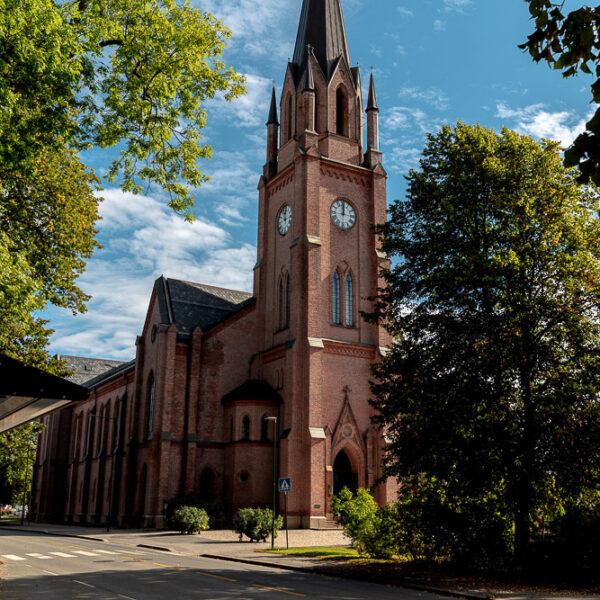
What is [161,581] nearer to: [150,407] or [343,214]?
[150,407]

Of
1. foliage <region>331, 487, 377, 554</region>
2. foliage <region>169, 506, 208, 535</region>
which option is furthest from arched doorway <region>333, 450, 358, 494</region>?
foliage <region>331, 487, 377, 554</region>

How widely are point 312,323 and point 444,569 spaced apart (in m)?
21.6

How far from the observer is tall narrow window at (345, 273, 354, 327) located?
4012cm

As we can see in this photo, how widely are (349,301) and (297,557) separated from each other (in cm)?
2155

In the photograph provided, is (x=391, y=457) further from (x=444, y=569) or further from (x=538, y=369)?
(x=538, y=369)

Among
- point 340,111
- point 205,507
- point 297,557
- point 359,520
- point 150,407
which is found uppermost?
point 340,111

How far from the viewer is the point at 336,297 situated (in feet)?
132

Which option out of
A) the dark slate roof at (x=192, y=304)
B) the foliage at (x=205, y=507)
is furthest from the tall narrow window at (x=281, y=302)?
the foliage at (x=205, y=507)

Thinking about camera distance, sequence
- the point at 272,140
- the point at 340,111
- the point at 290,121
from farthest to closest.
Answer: the point at 272,140 < the point at 290,121 < the point at 340,111

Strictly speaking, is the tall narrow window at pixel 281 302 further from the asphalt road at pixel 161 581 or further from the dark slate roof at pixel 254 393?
the asphalt road at pixel 161 581

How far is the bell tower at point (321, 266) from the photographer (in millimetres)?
36062

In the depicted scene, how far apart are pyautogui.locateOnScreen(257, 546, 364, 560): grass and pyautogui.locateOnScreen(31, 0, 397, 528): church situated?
10.2 m

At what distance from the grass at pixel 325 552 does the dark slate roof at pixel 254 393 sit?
14.3 m

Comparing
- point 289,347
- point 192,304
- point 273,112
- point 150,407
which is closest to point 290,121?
point 273,112
